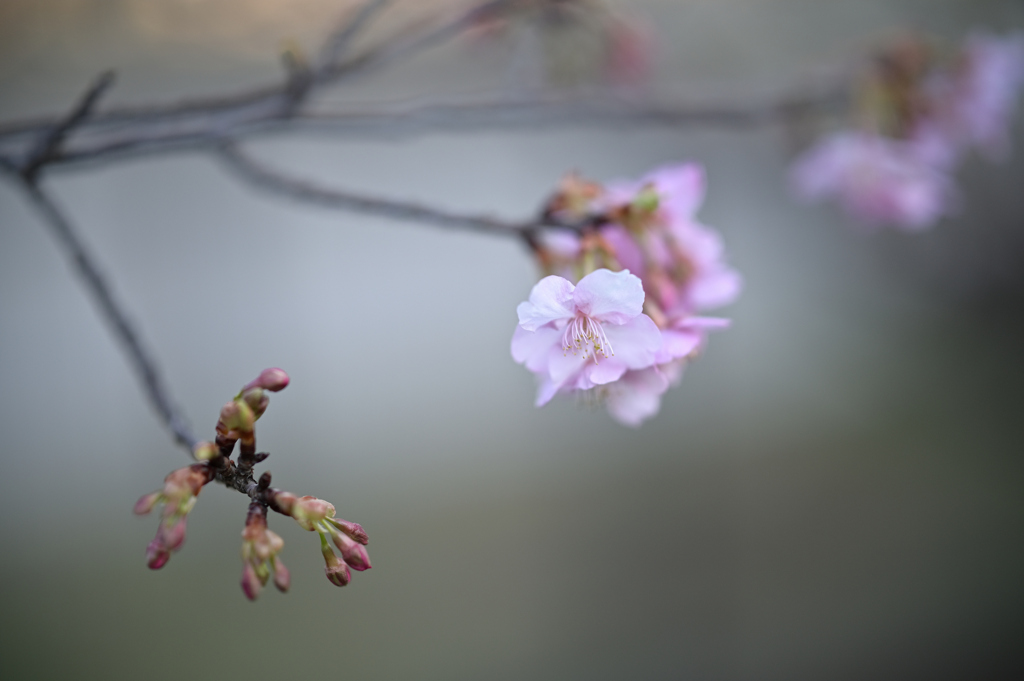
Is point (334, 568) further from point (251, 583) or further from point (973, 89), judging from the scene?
point (973, 89)

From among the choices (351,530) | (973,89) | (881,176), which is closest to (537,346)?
(351,530)

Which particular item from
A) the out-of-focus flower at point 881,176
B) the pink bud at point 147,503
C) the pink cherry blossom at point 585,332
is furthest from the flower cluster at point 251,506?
the out-of-focus flower at point 881,176

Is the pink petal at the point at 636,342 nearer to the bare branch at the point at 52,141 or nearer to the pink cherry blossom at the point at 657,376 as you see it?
the pink cherry blossom at the point at 657,376

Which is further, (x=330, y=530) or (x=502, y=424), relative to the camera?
(x=502, y=424)

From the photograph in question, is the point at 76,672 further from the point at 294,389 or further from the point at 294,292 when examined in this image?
the point at 294,292

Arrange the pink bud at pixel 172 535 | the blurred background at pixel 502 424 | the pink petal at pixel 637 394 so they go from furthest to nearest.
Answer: the blurred background at pixel 502 424
the pink petal at pixel 637 394
the pink bud at pixel 172 535

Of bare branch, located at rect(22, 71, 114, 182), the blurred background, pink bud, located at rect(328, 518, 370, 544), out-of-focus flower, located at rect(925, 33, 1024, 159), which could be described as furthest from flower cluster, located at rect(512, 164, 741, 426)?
the blurred background

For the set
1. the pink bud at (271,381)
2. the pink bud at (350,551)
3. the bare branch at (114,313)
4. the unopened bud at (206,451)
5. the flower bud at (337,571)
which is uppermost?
the bare branch at (114,313)

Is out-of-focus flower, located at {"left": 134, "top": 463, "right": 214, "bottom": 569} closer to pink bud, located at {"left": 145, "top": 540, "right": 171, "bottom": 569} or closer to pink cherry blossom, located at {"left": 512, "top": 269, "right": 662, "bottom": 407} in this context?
pink bud, located at {"left": 145, "top": 540, "right": 171, "bottom": 569}
